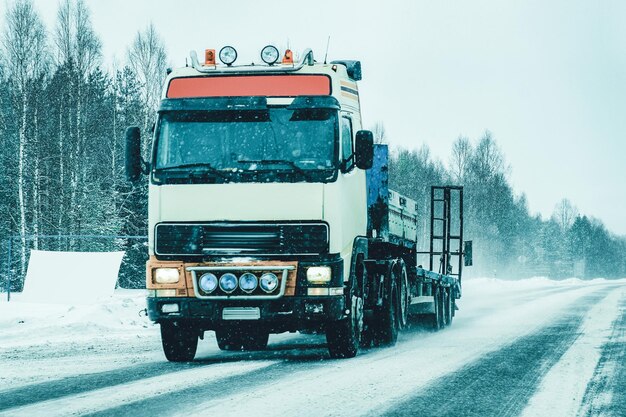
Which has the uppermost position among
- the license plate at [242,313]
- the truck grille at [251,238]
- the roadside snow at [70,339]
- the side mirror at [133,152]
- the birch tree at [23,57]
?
the birch tree at [23,57]

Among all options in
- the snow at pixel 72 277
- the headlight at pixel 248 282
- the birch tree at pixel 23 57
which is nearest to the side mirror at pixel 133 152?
the headlight at pixel 248 282

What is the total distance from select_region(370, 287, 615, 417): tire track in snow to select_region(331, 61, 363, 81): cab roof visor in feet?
12.5

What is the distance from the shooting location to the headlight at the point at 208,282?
10734 mm

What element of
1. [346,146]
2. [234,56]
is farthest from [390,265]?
[234,56]

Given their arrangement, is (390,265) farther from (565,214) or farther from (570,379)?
(565,214)

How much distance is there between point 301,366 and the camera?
35.2 feet

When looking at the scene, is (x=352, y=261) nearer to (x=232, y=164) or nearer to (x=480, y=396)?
(x=232, y=164)

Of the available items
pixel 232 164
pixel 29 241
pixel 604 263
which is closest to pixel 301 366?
pixel 232 164

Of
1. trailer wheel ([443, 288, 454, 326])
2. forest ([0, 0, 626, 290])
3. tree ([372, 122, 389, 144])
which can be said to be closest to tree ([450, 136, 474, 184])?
tree ([372, 122, 389, 144])

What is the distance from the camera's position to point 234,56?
11.7 meters

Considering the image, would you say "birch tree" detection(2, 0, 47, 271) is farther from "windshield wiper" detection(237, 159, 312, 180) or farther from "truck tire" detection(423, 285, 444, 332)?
"windshield wiper" detection(237, 159, 312, 180)

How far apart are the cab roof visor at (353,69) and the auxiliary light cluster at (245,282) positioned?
9.89ft

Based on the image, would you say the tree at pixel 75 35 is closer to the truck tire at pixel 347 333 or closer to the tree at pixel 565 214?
the truck tire at pixel 347 333

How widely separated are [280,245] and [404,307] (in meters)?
4.64
